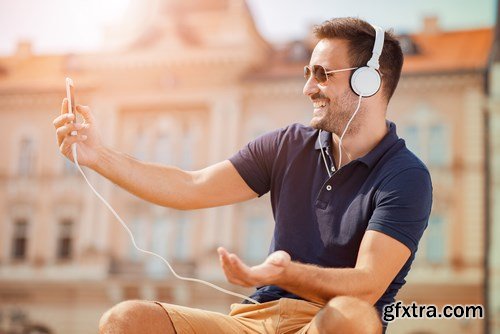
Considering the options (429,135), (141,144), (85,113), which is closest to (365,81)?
(85,113)

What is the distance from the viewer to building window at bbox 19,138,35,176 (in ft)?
79.8

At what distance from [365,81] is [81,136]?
2.80ft

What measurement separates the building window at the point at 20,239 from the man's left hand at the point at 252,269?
22.9m

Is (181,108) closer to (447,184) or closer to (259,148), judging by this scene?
(447,184)

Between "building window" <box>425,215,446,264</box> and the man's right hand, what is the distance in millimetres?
18421

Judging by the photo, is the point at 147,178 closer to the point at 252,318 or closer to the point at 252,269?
the point at 252,318

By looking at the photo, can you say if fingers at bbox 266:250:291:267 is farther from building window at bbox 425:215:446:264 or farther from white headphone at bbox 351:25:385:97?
building window at bbox 425:215:446:264

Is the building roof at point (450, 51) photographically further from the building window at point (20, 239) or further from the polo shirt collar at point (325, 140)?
the polo shirt collar at point (325, 140)

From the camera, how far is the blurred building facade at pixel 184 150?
67.4 feet

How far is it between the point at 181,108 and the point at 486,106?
7.64m

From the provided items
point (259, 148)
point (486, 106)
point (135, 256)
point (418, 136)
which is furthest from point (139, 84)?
point (259, 148)

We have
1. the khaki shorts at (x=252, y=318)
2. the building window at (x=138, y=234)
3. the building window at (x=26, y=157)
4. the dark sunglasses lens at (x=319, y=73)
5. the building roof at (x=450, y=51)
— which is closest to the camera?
the khaki shorts at (x=252, y=318)

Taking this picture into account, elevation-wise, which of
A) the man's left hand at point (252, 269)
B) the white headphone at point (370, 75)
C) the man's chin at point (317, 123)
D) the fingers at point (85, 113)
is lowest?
the man's left hand at point (252, 269)

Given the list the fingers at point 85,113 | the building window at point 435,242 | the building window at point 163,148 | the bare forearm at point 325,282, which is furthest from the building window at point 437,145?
the bare forearm at point 325,282
